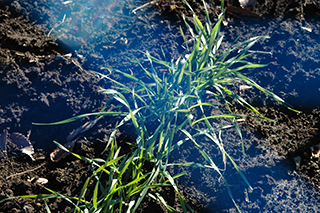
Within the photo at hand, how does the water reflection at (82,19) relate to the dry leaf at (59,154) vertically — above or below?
above

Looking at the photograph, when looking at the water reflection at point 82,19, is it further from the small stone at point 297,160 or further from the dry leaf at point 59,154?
the small stone at point 297,160

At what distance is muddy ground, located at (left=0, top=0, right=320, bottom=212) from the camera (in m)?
1.66

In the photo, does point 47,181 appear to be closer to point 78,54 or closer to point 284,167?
point 78,54

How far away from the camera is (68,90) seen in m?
1.90

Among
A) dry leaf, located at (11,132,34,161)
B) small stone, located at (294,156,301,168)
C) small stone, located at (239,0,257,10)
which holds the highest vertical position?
small stone, located at (239,0,257,10)

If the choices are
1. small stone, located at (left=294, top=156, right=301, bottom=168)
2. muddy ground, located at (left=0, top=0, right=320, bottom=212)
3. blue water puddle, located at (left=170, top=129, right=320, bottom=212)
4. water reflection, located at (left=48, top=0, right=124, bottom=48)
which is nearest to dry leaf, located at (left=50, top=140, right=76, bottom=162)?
muddy ground, located at (left=0, top=0, right=320, bottom=212)

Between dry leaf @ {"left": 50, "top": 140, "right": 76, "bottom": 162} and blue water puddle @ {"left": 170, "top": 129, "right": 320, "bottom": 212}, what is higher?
blue water puddle @ {"left": 170, "top": 129, "right": 320, "bottom": 212}

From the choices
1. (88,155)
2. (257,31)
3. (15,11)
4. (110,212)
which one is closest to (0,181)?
(88,155)

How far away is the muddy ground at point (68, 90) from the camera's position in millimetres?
1663

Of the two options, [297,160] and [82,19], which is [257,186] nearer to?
[297,160]

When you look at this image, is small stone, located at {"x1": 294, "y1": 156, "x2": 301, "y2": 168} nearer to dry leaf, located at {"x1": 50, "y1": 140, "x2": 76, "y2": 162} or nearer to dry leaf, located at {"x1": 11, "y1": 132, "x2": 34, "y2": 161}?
dry leaf, located at {"x1": 50, "y1": 140, "x2": 76, "y2": 162}

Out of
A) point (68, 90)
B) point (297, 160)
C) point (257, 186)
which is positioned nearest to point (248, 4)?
point (297, 160)

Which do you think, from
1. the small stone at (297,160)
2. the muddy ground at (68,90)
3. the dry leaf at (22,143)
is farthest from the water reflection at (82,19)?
the small stone at (297,160)

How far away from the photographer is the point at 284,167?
5.57ft
